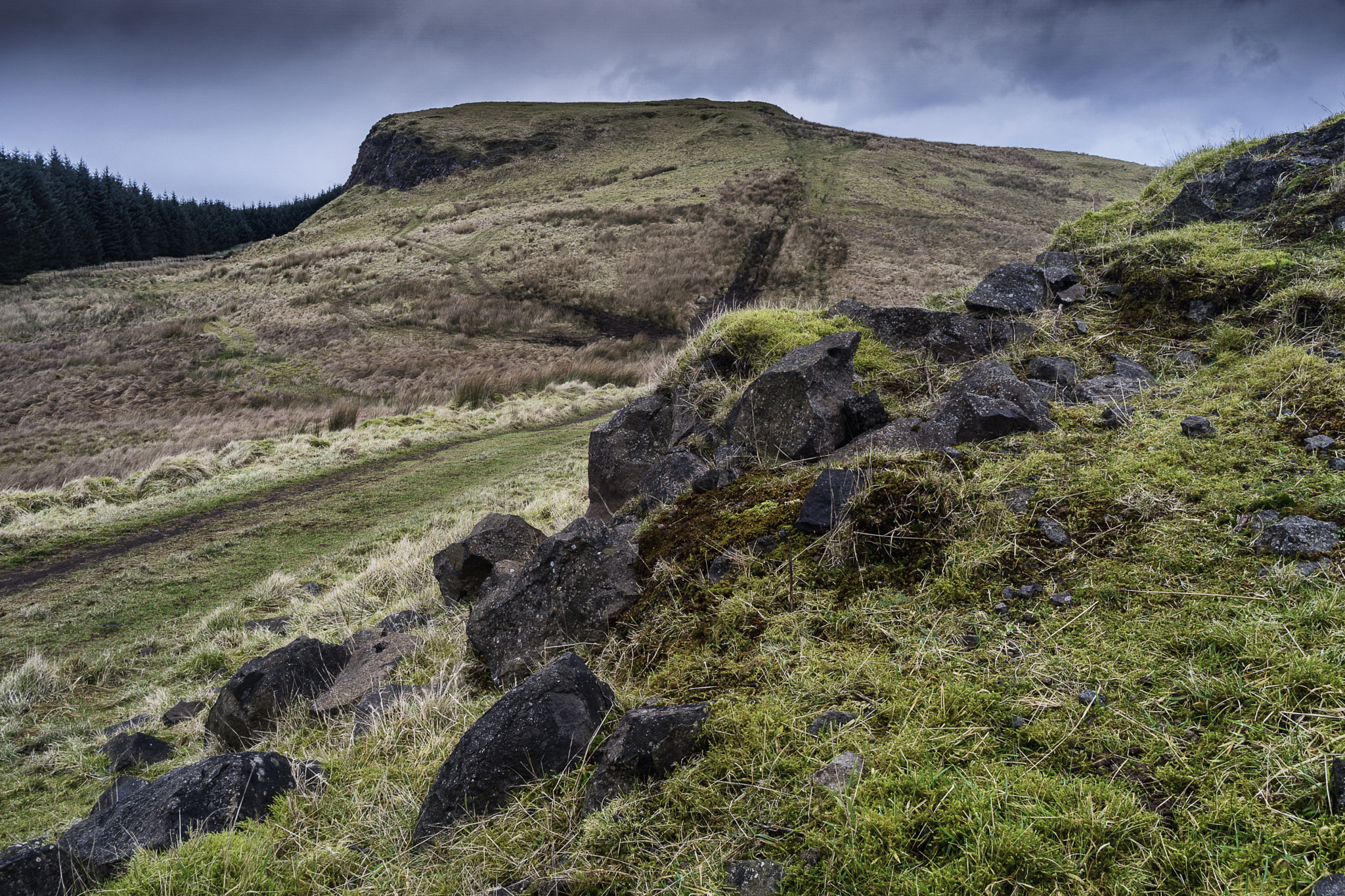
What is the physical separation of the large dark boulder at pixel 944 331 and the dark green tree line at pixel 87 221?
271 ft

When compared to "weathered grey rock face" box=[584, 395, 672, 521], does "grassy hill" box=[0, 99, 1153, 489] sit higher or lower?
higher

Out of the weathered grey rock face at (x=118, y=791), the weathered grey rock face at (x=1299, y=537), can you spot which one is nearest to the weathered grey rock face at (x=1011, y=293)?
the weathered grey rock face at (x=1299, y=537)

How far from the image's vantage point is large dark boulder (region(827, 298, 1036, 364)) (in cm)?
533

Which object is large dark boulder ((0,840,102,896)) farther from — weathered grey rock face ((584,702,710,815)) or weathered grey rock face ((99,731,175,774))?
weathered grey rock face ((99,731,175,774))

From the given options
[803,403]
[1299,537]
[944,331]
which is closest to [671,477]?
[803,403]

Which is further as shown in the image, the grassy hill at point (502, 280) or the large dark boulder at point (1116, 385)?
the grassy hill at point (502, 280)

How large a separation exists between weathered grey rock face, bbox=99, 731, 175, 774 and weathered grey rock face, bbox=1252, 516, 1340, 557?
6984 millimetres

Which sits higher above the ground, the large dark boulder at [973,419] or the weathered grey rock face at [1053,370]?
the weathered grey rock face at [1053,370]

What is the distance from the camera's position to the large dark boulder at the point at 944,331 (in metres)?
5.33

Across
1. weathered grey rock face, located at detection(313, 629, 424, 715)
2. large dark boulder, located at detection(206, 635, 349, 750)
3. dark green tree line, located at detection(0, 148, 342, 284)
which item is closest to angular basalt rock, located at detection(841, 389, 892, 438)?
Answer: weathered grey rock face, located at detection(313, 629, 424, 715)

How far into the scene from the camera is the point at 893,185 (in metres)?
59.6

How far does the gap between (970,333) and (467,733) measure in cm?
473

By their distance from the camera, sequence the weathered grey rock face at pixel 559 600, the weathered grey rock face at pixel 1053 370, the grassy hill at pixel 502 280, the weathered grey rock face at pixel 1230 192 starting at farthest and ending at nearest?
1. the grassy hill at pixel 502 280
2. the weathered grey rock face at pixel 1230 192
3. the weathered grey rock face at pixel 1053 370
4. the weathered grey rock face at pixel 559 600

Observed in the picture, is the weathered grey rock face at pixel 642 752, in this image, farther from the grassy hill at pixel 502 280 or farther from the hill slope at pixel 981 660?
the grassy hill at pixel 502 280
